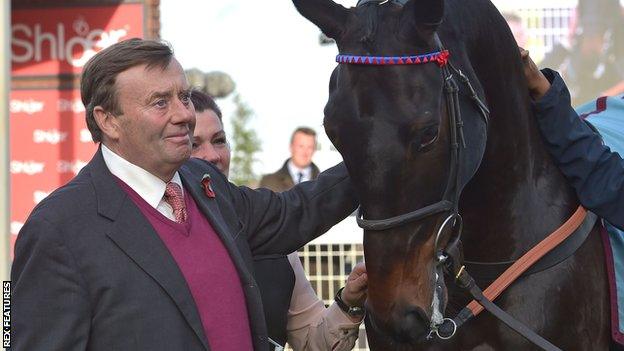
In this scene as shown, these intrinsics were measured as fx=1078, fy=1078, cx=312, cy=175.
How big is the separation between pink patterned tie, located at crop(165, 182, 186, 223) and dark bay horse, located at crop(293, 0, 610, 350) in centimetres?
42

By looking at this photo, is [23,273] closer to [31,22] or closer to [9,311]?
[9,311]

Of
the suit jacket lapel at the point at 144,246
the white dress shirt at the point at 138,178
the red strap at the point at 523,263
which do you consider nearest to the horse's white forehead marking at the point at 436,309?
the red strap at the point at 523,263

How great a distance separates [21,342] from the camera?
245 centimetres

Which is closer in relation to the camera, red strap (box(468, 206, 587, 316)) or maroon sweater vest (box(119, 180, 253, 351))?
maroon sweater vest (box(119, 180, 253, 351))

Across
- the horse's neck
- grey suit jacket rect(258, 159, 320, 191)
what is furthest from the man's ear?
grey suit jacket rect(258, 159, 320, 191)

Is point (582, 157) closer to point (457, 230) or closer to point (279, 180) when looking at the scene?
point (457, 230)

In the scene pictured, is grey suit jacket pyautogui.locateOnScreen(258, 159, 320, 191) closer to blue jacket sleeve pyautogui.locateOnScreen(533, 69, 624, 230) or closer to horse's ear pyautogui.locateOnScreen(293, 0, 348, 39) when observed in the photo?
blue jacket sleeve pyautogui.locateOnScreen(533, 69, 624, 230)

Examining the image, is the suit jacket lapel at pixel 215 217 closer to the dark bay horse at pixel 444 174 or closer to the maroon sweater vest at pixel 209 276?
the maroon sweater vest at pixel 209 276

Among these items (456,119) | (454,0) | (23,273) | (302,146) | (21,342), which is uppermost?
(454,0)

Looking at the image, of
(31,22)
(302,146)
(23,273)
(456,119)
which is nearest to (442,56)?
(456,119)

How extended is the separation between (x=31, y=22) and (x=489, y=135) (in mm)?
6641

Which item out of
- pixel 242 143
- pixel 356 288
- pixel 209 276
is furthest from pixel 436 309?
pixel 242 143

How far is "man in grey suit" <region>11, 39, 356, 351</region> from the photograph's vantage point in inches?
96.7

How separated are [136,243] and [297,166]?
548cm
